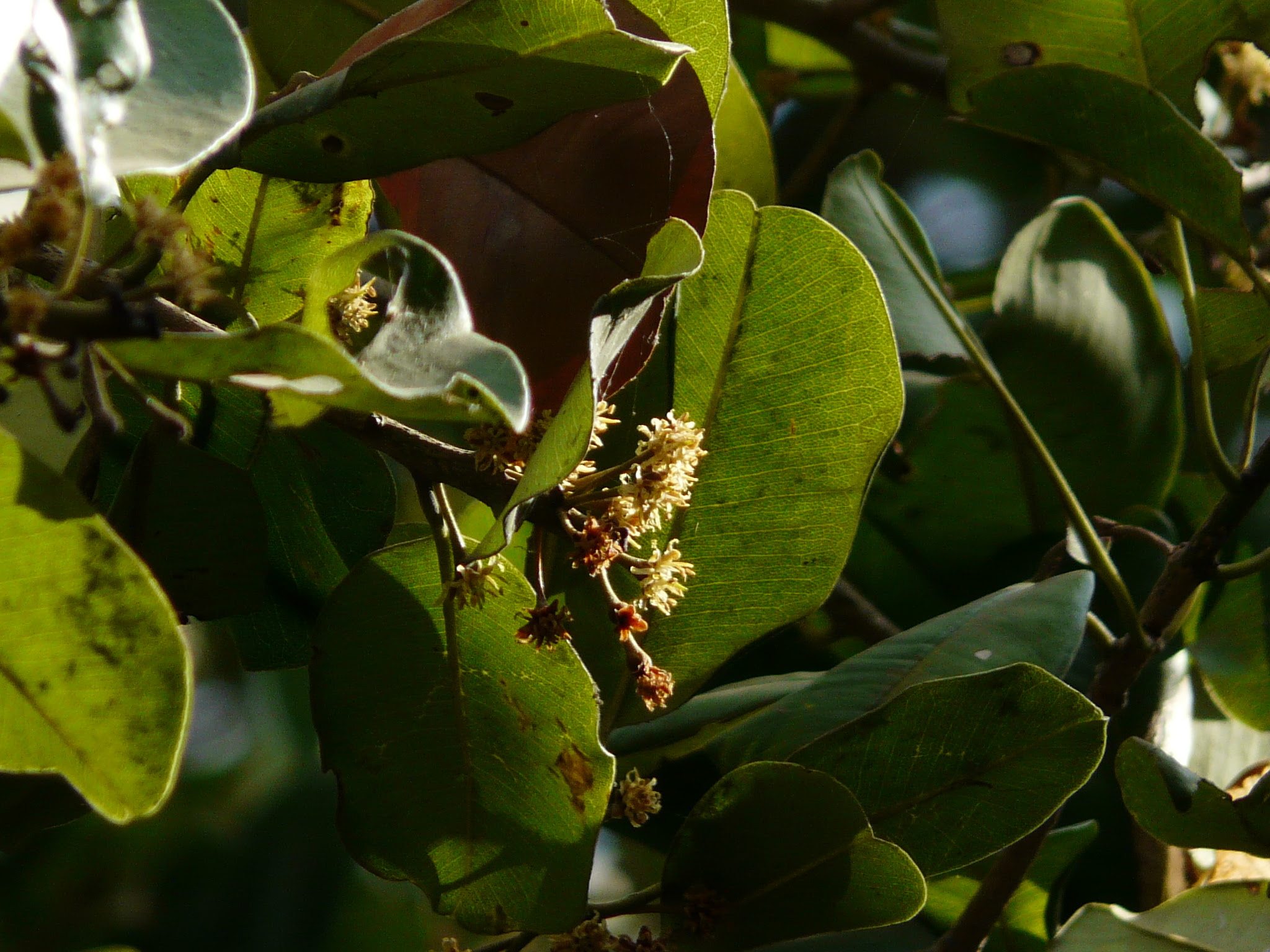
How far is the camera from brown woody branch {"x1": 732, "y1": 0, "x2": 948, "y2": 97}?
1.60 metres

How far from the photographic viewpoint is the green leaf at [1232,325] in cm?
102

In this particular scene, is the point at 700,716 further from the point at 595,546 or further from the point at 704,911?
the point at 595,546

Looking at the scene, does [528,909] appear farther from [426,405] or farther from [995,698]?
[426,405]

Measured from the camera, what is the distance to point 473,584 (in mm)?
660

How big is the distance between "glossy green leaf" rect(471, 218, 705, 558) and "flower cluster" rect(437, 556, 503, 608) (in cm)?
11

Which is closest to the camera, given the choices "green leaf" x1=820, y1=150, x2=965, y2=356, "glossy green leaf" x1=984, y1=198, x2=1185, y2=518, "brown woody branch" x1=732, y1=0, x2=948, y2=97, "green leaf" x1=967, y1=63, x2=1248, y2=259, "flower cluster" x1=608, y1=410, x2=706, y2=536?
"flower cluster" x1=608, y1=410, x2=706, y2=536

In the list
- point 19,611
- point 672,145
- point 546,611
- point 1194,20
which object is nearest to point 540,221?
point 672,145

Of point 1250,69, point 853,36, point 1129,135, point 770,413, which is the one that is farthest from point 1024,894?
point 853,36

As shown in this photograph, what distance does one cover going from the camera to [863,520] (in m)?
1.24

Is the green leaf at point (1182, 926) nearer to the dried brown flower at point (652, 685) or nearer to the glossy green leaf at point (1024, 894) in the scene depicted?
the glossy green leaf at point (1024, 894)

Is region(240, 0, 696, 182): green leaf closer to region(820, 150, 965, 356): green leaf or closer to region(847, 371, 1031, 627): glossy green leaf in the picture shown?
region(820, 150, 965, 356): green leaf

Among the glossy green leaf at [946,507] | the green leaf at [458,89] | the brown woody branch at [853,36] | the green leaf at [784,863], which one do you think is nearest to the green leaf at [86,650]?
the green leaf at [458,89]

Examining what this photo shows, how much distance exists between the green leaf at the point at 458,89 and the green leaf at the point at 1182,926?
22.8 inches

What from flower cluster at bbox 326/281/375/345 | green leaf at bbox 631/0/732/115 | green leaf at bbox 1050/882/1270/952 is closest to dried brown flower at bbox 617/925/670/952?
green leaf at bbox 1050/882/1270/952
